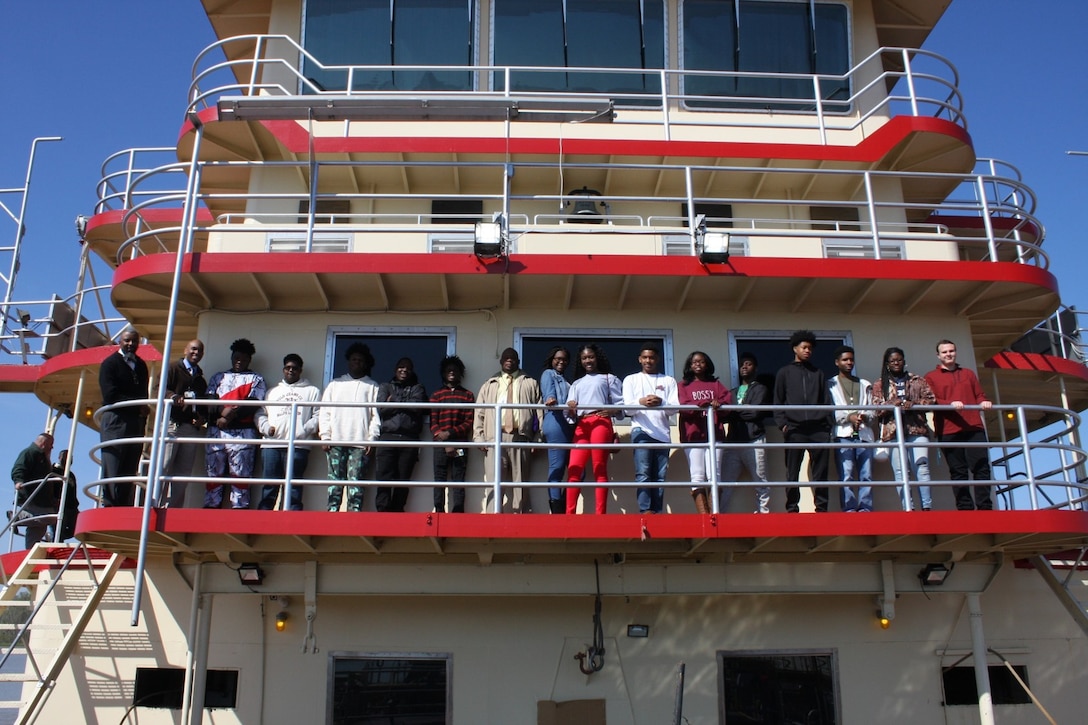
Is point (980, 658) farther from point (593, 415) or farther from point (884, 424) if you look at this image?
point (593, 415)

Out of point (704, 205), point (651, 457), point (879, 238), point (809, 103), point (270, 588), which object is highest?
point (809, 103)

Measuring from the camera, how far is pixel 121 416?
964 centimetres

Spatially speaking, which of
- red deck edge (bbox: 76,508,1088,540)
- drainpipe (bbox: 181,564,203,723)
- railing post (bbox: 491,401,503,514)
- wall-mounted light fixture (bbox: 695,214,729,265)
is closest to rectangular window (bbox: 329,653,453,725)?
drainpipe (bbox: 181,564,203,723)

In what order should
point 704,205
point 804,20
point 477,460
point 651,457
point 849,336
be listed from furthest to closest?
point 804,20 < point 704,205 < point 849,336 < point 477,460 < point 651,457

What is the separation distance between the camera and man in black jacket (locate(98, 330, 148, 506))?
31.3ft

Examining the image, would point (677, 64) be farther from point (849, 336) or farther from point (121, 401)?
point (121, 401)

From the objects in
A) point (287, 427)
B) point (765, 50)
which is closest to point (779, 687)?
point (287, 427)

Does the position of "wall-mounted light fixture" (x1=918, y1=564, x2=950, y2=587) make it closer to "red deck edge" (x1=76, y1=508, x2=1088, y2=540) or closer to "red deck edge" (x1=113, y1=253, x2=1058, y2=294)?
"red deck edge" (x1=76, y1=508, x2=1088, y2=540)

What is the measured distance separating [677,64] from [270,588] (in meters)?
9.28

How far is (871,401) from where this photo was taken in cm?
A: 1010

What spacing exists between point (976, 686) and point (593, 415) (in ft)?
18.0

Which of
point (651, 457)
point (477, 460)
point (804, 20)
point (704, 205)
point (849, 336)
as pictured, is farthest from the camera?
point (804, 20)

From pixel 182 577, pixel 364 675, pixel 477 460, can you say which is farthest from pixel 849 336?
pixel 182 577

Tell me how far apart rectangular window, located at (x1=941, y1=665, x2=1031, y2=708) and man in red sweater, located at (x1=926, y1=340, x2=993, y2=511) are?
6.85 feet
